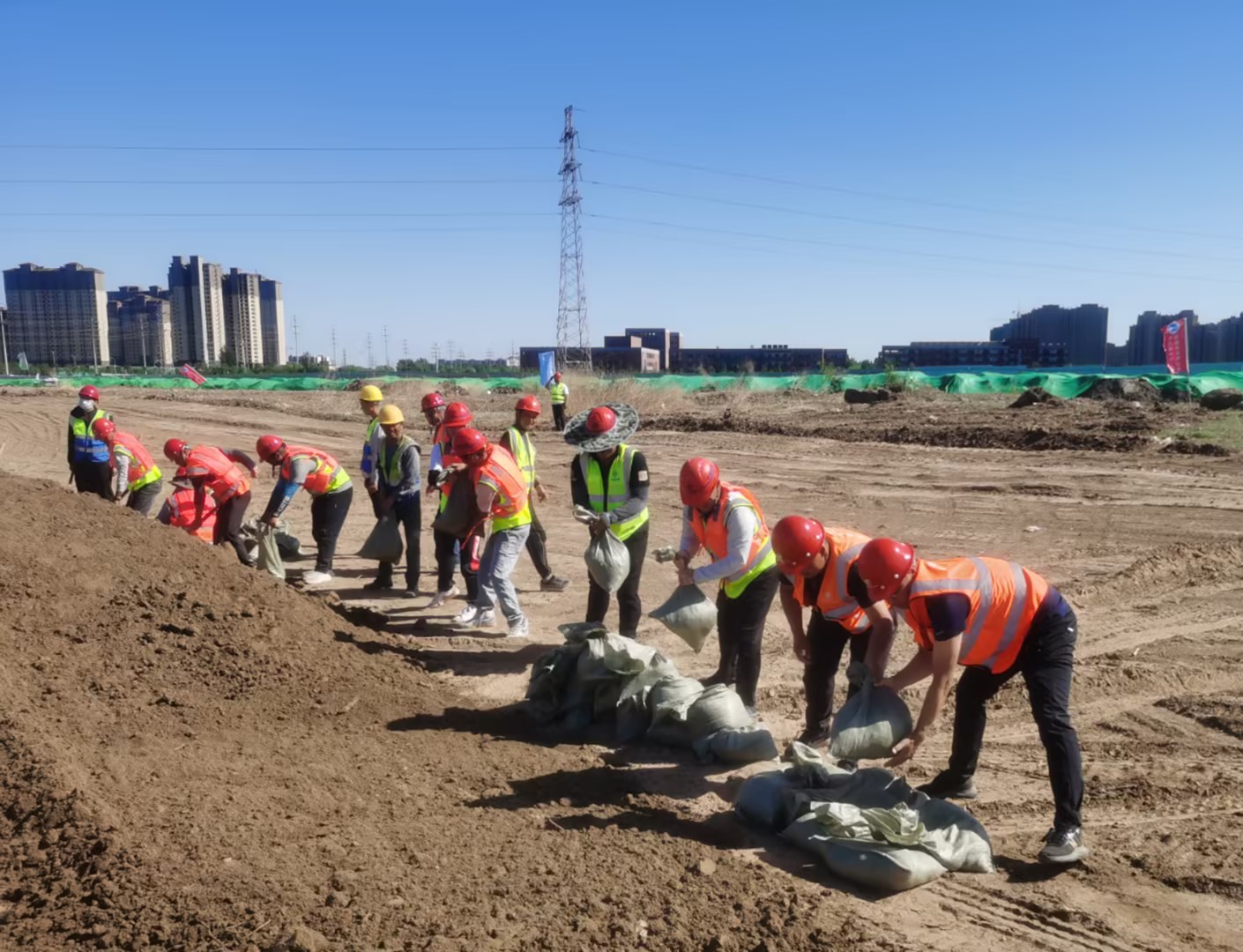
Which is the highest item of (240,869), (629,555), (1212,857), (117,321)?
(117,321)

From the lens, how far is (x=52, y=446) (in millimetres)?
22109

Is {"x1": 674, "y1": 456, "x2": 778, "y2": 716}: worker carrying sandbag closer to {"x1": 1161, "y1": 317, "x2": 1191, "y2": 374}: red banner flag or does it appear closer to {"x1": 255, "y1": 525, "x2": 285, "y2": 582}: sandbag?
{"x1": 255, "y1": 525, "x2": 285, "y2": 582}: sandbag

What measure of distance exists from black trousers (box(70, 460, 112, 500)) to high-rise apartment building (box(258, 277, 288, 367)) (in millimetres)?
91355

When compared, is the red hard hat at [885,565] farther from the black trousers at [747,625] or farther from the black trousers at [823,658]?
the black trousers at [747,625]

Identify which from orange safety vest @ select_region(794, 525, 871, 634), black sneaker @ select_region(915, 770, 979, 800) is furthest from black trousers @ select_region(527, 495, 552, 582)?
black sneaker @ select_region(915, 770, 979, 800)

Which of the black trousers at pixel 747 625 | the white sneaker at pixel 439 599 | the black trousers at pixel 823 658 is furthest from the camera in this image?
the white sneaker at pixel 439 599

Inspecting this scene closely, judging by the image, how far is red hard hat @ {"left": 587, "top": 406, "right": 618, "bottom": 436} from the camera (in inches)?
254

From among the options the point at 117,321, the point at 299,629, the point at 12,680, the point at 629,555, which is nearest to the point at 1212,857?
the point at 629,555

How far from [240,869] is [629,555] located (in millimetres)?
3309

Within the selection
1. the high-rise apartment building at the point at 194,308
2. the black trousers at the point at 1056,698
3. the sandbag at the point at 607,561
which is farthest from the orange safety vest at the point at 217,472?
the high-rise apartment building at the point at 194,308

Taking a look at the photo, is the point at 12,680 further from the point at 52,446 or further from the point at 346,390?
the point at 346,390

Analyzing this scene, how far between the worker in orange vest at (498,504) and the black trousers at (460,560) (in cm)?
75

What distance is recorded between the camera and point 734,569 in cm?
539

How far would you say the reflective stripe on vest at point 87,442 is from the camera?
10508 mm
